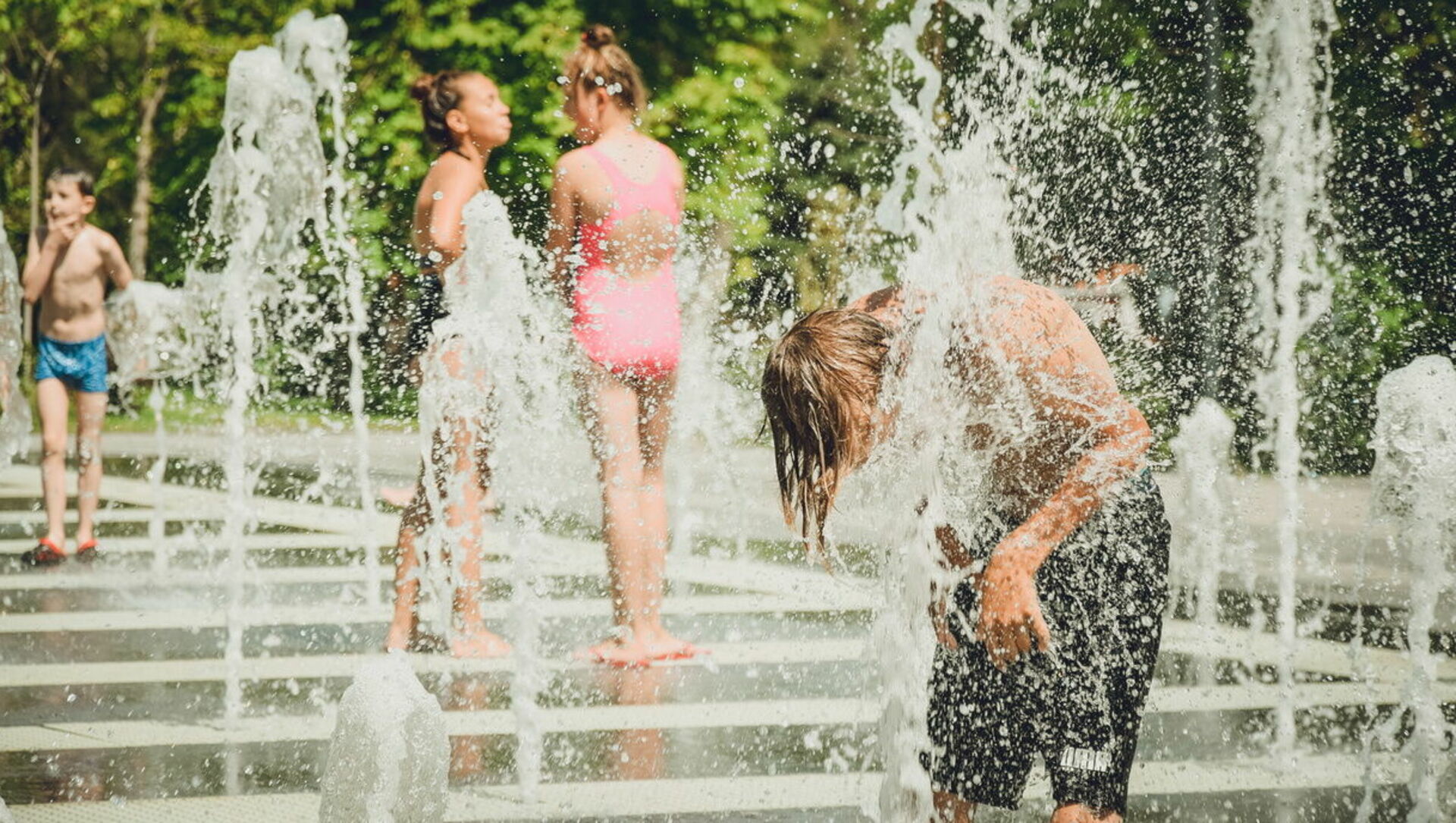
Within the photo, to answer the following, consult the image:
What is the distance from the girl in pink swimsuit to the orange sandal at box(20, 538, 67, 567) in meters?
3.55

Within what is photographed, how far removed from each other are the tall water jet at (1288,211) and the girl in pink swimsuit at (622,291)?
2.15m

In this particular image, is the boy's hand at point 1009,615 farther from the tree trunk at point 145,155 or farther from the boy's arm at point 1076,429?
the tree trunk at point 145,155

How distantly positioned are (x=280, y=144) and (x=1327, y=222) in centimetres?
832

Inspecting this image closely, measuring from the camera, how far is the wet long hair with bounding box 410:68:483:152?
5.77 m

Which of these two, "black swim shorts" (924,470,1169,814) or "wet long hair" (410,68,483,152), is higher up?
"wet long hair" (410,68,483,152)

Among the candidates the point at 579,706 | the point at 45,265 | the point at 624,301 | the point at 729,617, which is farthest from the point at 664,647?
the point at 45,265

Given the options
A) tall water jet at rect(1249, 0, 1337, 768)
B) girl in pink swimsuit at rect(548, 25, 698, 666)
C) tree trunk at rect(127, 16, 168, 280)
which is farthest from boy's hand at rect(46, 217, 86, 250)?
tree trunk at rect(127, 16, 168, 280)

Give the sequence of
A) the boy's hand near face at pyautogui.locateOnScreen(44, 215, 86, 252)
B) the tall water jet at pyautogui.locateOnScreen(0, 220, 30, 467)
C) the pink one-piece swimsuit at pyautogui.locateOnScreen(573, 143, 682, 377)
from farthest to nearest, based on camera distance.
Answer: the boy's hand near face at pyautogui.locateOnScreen(44, 215, 86, 252) < the tall water jet at pyautogui.locateOnScreen(0, 220, 30, 467) < the pink one-piece swimsuit at pyautogui.locateOnScreen(573, 143, 682, 377)

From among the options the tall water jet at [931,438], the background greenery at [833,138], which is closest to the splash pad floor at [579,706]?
the tall water jet at [931,438]

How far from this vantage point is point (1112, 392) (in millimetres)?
2902

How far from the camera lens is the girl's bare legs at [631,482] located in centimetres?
539

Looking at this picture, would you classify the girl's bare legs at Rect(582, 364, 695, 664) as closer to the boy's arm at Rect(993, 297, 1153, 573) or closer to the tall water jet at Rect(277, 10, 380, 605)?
the boy's arm at Rect(993, 297, 1153, 573)

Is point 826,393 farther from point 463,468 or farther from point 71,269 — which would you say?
point 71,269

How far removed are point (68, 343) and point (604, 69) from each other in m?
3.67
